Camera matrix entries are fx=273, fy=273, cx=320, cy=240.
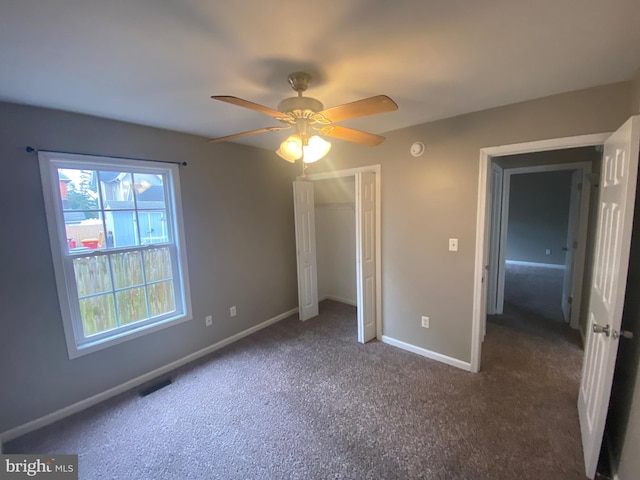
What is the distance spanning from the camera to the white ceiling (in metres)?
1.08

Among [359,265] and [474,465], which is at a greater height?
[359,265]

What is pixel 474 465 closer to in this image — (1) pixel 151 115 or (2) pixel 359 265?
(2) pixel 359 265

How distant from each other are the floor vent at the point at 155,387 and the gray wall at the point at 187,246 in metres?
0.18

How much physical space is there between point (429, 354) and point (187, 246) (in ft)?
8.87

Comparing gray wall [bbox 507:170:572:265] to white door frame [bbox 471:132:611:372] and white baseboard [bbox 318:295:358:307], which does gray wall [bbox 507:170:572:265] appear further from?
white door frame [bbox 471:132:611:372]

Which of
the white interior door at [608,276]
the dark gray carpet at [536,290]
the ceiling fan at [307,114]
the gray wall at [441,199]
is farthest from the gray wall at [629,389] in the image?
the dark gray carpet at [536,290]

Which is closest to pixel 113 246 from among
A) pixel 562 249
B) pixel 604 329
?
pixel 604 329

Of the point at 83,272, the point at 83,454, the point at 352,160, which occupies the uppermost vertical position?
the point at 352,160

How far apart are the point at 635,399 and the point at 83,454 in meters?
3.20

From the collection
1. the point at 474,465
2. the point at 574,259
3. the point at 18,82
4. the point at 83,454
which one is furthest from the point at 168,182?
the point at 574,259

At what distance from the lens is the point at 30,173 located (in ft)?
6.36

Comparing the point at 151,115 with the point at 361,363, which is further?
the point at 361,363

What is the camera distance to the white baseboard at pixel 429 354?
2561 millimetres

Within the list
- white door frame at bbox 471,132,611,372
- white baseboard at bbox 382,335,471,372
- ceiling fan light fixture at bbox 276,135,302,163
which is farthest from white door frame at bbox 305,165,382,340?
ceiling fan light fixture at bbox 276,135,302,163
